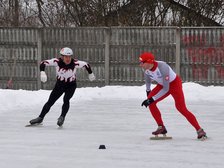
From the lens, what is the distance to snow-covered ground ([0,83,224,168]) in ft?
26.9

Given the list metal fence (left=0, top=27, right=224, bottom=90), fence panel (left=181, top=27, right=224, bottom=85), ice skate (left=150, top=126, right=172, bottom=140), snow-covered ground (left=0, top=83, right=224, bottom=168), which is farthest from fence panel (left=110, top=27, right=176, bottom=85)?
ice skate (left=150, top=126, right=172, bottom=140)

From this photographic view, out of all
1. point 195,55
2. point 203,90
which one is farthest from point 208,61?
point 203,90

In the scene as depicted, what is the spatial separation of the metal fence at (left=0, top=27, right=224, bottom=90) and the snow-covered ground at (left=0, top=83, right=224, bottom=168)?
1474 mm

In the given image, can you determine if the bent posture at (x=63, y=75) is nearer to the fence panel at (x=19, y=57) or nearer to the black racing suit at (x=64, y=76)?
the black racing suit at (x=64, y=76)

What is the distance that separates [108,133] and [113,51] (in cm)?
916

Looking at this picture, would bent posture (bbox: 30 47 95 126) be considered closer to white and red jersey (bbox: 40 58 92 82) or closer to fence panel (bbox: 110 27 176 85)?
white and red jersey (bbox: 40 58 92 82)

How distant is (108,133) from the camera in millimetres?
11117

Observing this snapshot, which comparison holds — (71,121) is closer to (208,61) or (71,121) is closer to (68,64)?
(68,64)

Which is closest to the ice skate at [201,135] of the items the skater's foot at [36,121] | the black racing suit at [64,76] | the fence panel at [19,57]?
the black racing suit at [64,76]

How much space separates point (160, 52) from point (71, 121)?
23.8 ft

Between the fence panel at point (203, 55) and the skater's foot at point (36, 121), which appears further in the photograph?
the fence panel at point (203, 55)

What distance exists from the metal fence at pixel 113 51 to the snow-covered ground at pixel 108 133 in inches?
58.0

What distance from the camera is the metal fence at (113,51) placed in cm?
1927

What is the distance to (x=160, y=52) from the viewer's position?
1964 centimetres
